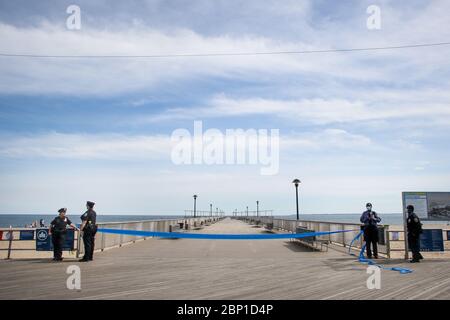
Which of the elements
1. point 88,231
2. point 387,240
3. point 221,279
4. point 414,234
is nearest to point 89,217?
point 88,231

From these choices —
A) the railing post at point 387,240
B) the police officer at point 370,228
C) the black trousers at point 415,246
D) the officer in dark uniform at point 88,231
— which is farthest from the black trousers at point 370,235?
the officer in dark uniform at point 88,231

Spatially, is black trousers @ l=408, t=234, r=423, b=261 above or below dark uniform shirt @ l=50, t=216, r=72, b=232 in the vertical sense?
below

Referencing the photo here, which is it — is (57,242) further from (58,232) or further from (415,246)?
(415,246)

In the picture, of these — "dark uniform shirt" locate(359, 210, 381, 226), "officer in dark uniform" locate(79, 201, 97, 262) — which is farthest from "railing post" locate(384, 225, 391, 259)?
"officer in dark uniform" locate(79, 201, 97, 262)

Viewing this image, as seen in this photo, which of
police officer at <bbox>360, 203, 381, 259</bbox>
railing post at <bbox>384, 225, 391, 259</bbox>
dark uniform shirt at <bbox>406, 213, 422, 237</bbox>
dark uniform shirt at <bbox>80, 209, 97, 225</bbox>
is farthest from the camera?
railing post at <bbox>384, 225, 391, 259</bbox>

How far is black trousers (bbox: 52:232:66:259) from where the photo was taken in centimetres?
1297

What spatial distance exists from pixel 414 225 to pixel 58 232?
1227 cm

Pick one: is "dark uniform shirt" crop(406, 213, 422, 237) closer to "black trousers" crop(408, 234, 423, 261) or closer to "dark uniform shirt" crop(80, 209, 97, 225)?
"black trousers" crop(408, 234, 423, 261)

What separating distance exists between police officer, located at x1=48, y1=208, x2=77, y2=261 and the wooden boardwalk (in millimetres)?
512

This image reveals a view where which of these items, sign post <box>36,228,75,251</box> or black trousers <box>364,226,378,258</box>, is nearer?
black trousers <box>364,226,378,258</box>

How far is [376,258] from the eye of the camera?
13.5 m

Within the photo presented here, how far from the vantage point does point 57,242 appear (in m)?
13.1

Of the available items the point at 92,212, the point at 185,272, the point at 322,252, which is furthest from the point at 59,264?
the point at 322,252
